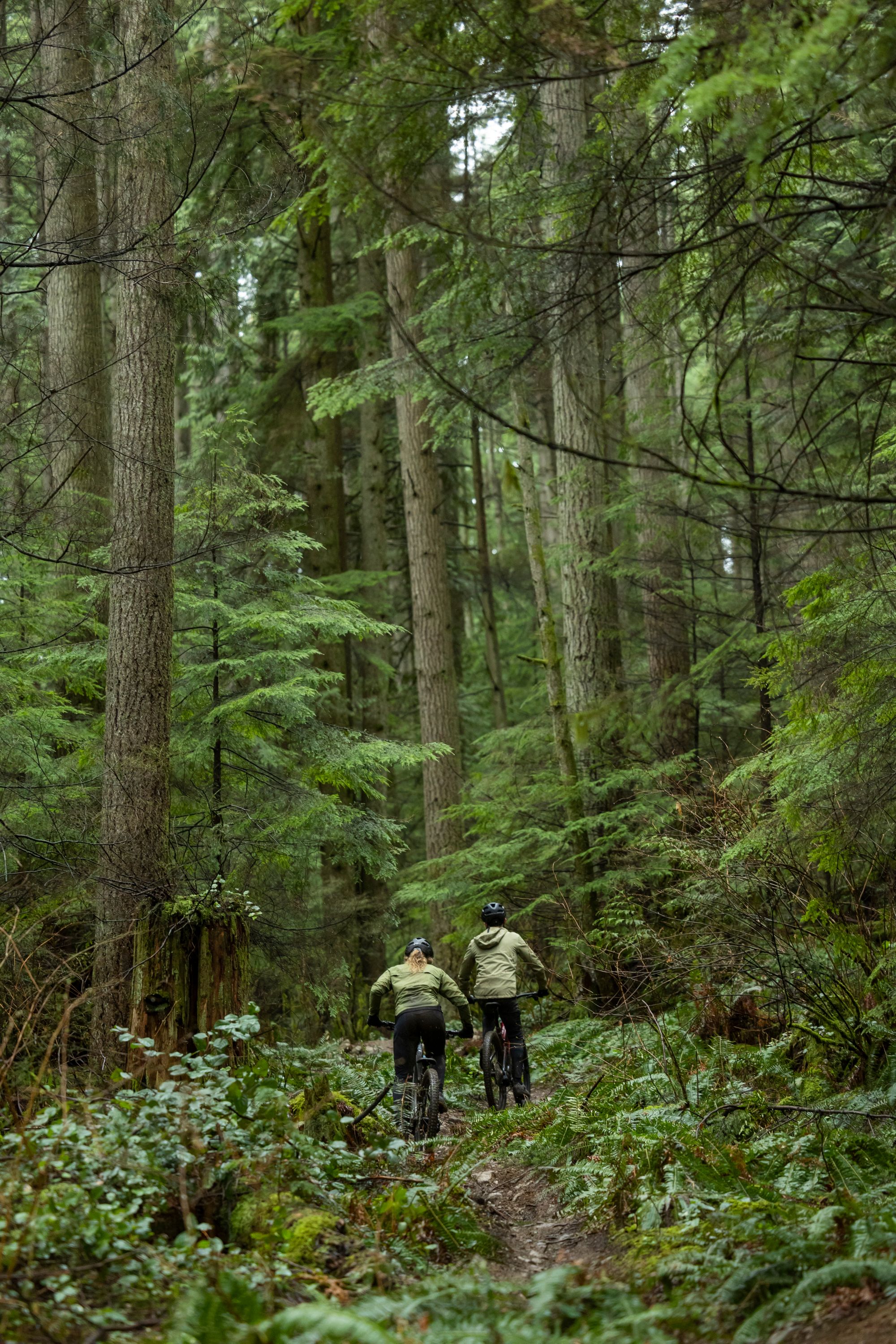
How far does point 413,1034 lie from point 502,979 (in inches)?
62.6

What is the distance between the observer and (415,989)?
8422 millimetres

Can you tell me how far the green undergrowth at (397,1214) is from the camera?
139 inches

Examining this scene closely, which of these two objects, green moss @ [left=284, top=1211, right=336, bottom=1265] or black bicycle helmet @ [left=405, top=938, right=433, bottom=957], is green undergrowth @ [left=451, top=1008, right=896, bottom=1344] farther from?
black bicycle helmet @ [left=405, top=938, right=433, bottom=957]

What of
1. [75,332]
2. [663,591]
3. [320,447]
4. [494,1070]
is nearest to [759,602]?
[494,1070]

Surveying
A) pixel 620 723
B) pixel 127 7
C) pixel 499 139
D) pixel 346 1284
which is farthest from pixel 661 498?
pixel 346 1284

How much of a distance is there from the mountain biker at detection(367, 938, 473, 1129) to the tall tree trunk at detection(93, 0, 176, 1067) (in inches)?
75.4

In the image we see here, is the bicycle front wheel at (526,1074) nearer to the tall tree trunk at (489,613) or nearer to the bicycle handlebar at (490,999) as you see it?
the bicycle handlebar at (490,999)

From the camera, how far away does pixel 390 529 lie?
2316 centimetres

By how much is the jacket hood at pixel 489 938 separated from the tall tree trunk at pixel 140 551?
290 centimetres

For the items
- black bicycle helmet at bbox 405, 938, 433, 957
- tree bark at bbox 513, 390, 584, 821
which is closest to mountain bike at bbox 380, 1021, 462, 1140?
black bicycle helmet at bbox 405, 938, 433, 957

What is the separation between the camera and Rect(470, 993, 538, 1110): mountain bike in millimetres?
9539

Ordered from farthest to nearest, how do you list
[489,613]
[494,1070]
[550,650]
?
[489,613], [550,650], [494,1070]

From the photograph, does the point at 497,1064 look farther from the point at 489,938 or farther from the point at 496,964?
the point at 489,938

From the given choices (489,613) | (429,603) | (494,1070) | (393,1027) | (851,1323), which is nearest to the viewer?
(851,1323)
